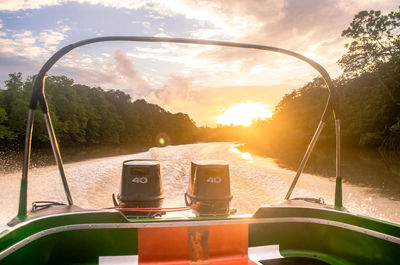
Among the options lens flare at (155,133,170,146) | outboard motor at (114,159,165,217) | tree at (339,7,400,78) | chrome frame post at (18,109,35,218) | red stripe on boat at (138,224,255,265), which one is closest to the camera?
chrome frame post at (18,109,35,218)

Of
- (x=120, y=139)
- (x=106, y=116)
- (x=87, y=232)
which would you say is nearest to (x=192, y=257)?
(x=87, y=232)

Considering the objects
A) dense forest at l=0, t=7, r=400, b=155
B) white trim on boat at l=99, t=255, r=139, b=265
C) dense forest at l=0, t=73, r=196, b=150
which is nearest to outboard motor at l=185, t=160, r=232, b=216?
white trim on boat at l=99, t=255, r=139, b=265

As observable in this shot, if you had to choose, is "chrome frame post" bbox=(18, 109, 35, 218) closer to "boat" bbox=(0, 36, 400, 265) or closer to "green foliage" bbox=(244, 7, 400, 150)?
"boat" bbox=(0, 36, 400, 265)

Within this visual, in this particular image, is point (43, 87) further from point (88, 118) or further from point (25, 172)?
point (88, 118)

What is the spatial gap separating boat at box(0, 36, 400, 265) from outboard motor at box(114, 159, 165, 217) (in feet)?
3.63

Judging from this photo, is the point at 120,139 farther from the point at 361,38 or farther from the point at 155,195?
the point at 155,195

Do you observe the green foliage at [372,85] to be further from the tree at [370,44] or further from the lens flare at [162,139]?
the lens flare at [162,139]

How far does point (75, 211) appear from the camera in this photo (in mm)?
2010

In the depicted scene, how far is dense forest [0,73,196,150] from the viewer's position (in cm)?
3016

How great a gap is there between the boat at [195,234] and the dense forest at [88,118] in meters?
32.4

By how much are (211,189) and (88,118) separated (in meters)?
43.4

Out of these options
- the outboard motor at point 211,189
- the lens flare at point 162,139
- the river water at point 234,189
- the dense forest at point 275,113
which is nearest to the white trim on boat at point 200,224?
the outboard motor at point 211,189

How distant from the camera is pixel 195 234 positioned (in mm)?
2066

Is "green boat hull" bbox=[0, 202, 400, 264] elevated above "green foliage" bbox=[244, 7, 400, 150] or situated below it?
below
